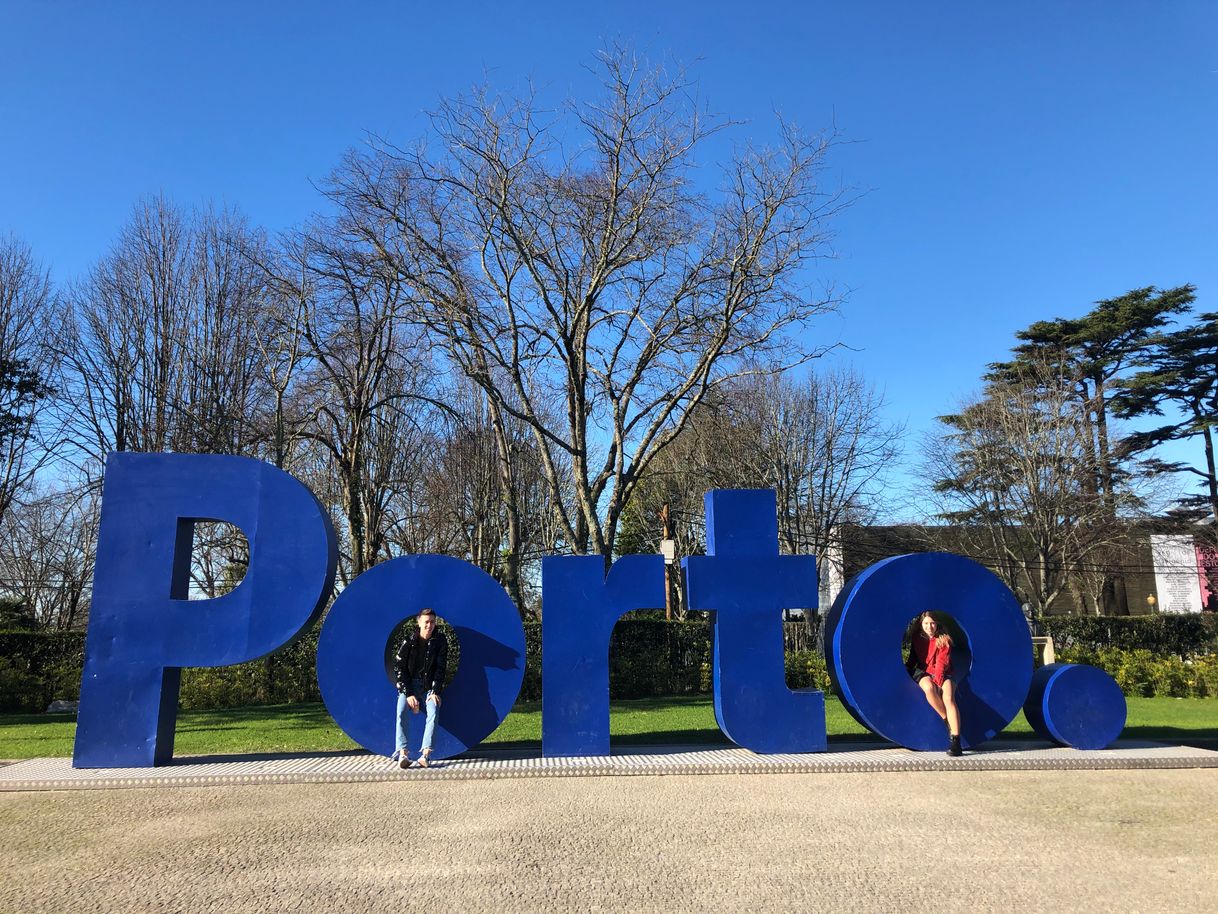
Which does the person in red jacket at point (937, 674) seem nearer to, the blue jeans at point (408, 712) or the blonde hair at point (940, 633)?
the blonde hair at point (940, 633)

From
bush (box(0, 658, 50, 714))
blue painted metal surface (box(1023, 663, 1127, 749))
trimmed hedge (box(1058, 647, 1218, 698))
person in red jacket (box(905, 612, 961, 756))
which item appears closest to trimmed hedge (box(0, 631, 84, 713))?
bush (box(0, 658, 50, 714))

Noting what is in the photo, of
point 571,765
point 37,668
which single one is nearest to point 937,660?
point 571,765

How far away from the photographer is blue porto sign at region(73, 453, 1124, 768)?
8922 mm

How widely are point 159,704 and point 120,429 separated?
13.9 meters

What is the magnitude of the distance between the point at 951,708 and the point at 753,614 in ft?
7.66

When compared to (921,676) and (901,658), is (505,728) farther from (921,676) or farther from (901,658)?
(921,676)

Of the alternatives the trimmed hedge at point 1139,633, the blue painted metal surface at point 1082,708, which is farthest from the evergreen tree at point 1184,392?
the blue painted metal surface at point 1082,708

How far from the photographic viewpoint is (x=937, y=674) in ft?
29.8

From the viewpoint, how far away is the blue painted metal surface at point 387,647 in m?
9.03

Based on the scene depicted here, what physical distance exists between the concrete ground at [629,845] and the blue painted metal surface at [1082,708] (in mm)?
1099

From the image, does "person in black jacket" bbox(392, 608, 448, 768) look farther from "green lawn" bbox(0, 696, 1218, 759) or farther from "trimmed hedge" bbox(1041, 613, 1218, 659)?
"trimmed hedge" bbox(1041, 613, 1218, 659)

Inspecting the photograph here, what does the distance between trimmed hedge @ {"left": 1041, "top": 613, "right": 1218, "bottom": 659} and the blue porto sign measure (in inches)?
591

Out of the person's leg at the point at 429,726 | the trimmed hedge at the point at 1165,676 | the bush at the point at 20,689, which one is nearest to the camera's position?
the person's leg at the point at 429,726

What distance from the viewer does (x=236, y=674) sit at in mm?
17156
